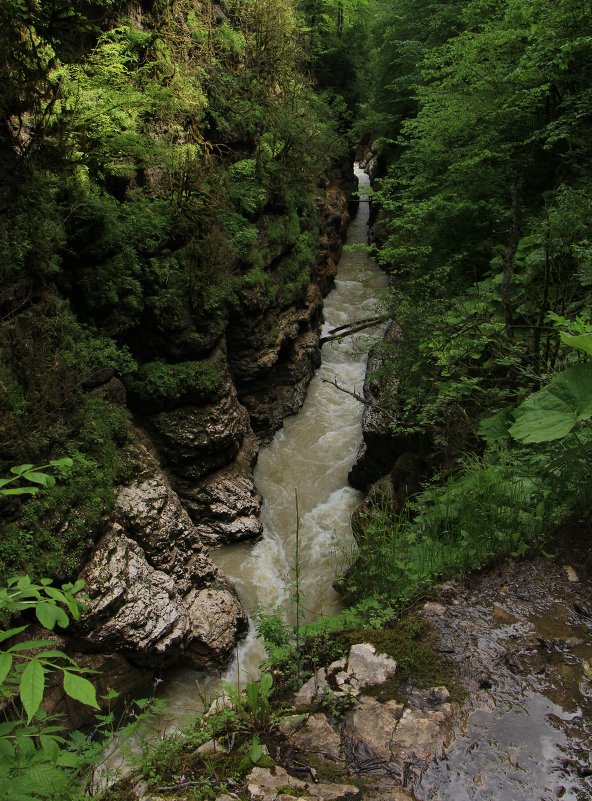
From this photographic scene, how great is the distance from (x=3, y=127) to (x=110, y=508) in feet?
15.2

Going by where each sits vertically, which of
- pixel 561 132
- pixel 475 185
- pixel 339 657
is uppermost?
pixel 561 132

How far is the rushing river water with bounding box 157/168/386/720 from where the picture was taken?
6.49 metres

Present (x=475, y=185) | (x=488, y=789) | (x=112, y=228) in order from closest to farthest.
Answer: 1. (x=488, y=789)
2. (x=112, y=228)
3. (x=475, y=185)

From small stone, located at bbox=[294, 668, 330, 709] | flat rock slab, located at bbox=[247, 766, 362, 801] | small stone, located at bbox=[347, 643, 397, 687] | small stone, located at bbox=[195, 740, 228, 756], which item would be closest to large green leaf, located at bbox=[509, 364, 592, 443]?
small stone, located at bbox=[347, 643, 397, 687]

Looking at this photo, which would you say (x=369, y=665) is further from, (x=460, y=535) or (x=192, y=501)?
(x=192, y=501)

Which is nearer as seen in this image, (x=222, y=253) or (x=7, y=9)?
(x=7, y=9)

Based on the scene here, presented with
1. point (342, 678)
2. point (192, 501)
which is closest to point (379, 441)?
point (192, 501)

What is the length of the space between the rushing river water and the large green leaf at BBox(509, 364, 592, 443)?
2.30 meters

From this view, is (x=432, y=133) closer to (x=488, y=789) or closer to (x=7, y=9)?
(x=7, y=9)

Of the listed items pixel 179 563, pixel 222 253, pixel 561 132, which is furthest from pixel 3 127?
pixel 561 132

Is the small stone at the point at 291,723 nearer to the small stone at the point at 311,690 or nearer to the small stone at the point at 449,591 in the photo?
the small stone at the point at 311,690

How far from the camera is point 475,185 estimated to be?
9180 mm

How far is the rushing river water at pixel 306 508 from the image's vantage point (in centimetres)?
649

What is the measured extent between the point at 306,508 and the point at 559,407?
6790 millimetres
